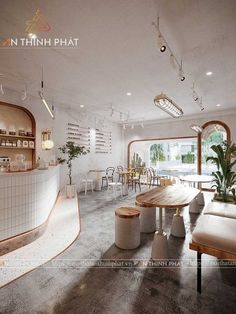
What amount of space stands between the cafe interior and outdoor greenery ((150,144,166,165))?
6582mm

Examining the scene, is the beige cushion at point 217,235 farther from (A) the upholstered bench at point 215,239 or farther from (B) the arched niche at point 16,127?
(B) the arched niche at point 16,127

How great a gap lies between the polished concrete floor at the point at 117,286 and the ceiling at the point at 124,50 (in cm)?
301

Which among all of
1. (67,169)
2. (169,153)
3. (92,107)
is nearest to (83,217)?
(67,169)

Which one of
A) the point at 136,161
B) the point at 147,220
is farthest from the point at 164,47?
the point at 136,161

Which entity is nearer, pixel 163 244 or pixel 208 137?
pixel 163 244

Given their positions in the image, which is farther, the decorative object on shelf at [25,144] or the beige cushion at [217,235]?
the decorative object on shelf at [25,144]

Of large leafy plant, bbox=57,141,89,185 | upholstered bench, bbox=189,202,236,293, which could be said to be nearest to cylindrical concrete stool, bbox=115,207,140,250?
upholstered bench, bbox=189,202,236,293

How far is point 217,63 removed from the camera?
314 centimetres

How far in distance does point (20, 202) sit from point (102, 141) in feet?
17.6

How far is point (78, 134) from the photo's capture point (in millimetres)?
6508

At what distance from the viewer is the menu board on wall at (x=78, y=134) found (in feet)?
20.3

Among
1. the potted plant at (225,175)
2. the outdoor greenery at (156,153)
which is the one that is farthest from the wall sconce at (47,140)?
the outdoor greenery at (156,153)

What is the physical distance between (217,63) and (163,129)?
475 centimetres

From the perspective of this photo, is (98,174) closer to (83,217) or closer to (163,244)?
(83,217)
